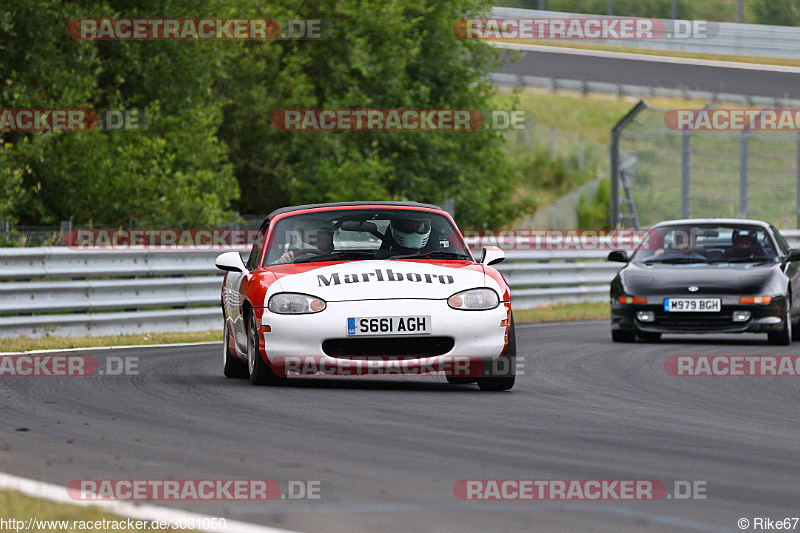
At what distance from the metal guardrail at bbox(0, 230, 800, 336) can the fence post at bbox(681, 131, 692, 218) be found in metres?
11.2

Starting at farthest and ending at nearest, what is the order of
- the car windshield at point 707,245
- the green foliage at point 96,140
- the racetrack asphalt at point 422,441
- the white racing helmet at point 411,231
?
the green foliage at point 96,140 → the car windshield at point 707,245 → the white racing helmet at point 411,231 → the racetrack asphalt at point 422,441

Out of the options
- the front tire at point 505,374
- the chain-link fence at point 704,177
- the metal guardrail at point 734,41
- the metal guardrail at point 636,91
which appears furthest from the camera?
the metal guardrail at point 734,41

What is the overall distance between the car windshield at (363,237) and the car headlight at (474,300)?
2.35 ft

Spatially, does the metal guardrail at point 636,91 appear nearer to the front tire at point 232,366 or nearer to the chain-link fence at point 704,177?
the chain-link fence at point 704,177

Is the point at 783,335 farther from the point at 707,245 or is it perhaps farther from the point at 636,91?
the point at 636,91

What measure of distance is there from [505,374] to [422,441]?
272 centimetres

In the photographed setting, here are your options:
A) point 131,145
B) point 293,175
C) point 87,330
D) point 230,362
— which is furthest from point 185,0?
point 230,362

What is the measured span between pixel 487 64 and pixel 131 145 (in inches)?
520

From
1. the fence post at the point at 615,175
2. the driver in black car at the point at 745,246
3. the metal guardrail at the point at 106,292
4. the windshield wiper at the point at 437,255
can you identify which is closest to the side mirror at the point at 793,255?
the driver in black car at the point at 745,246

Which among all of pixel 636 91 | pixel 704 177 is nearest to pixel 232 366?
pixel 704 177

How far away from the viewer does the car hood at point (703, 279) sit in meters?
14.3

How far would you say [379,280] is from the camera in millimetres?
9242

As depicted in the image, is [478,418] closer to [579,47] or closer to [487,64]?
[487,64]

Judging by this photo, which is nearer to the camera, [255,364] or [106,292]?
[255,364]
